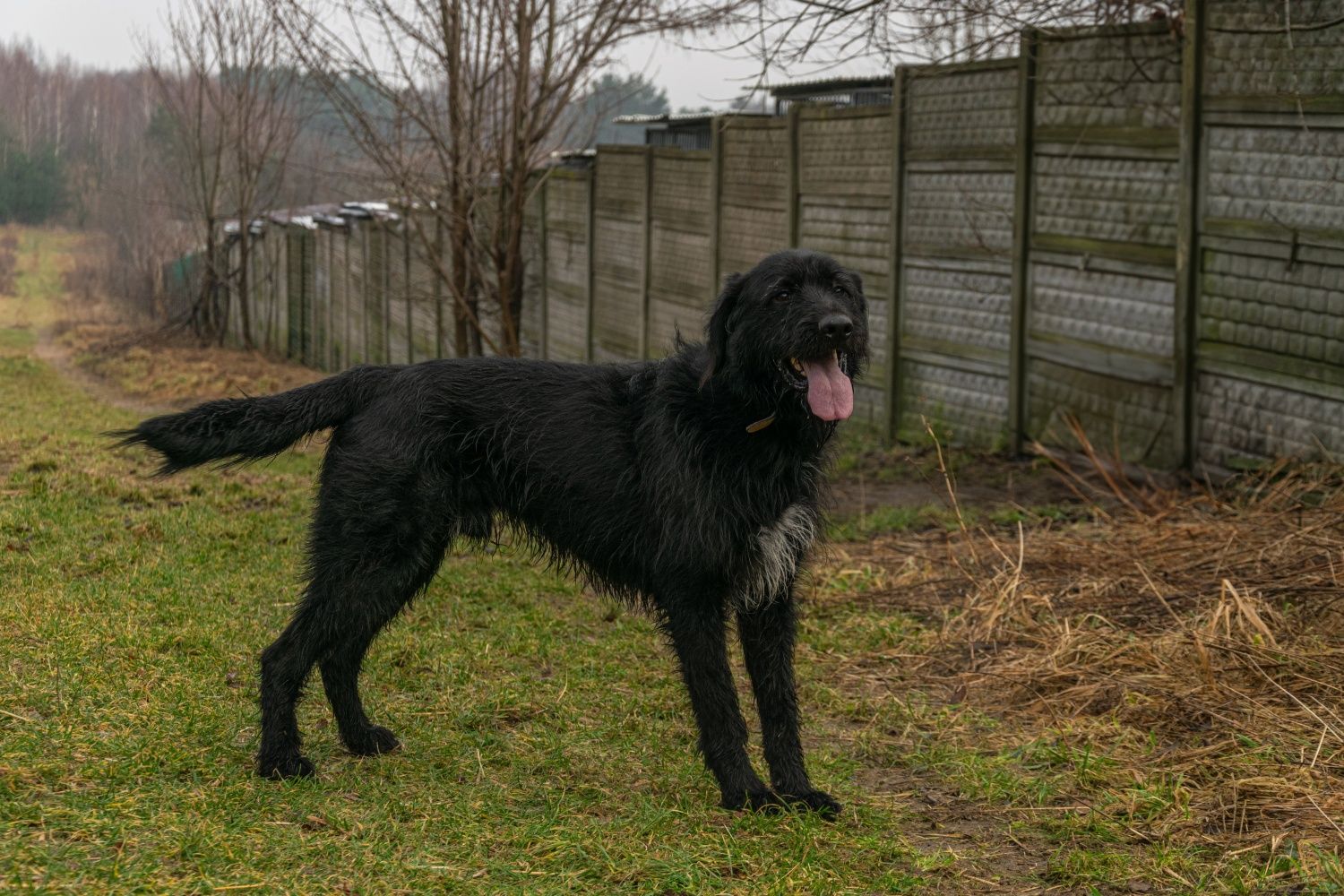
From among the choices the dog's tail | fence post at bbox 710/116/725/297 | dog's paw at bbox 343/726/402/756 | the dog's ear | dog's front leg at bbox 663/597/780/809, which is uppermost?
fence post at bbox 710/116/725/297

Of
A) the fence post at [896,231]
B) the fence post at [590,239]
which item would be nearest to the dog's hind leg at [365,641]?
the fence post at [896,231]

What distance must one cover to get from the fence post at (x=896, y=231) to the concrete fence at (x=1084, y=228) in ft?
0.06

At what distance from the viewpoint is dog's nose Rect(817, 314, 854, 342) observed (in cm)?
426

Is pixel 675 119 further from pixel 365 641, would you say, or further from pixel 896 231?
pixel 365 641

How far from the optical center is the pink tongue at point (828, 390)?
4.34 meters

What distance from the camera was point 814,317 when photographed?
14.1 ft

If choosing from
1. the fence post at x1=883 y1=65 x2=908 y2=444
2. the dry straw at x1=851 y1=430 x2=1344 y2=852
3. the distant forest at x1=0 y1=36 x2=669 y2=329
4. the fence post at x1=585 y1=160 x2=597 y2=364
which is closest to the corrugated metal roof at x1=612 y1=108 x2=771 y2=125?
the fence post at x1=585 y1=160 x2=597 y2=364

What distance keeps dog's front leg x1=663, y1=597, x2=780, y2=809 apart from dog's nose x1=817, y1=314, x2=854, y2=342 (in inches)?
38.0

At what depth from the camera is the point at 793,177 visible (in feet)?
39.0

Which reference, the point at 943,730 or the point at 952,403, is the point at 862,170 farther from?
the point at 943,730

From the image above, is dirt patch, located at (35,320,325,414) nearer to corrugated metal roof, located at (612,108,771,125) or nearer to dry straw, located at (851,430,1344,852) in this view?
corrugated metal roof, located at (612,108,771,125)

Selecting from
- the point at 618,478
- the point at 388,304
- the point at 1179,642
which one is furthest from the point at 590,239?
the point at 618,478

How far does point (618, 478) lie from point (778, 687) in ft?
2.90

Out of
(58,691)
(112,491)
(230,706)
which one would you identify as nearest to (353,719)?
(230,706)
